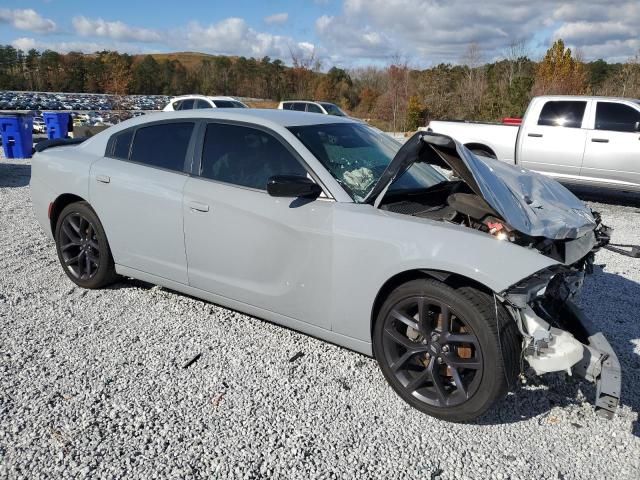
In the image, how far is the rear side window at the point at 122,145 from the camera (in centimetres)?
434

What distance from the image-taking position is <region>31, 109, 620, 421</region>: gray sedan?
2660 millimetres

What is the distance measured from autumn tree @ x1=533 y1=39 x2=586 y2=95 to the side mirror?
26872 mm

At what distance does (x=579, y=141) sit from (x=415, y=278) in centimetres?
752

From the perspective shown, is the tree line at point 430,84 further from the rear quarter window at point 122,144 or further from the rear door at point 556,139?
the rear quarter window at point 122,144

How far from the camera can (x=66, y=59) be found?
82.2 m

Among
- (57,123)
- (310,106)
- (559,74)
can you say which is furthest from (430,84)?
(57,123)

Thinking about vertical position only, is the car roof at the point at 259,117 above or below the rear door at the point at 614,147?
above

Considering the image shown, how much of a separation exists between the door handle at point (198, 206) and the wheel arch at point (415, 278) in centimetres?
143

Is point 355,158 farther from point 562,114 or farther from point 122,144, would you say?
point 562,114

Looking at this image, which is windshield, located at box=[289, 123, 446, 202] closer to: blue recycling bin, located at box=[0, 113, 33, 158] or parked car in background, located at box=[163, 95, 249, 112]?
blue recycling bin, located at box=[0, 113, 33, 158]

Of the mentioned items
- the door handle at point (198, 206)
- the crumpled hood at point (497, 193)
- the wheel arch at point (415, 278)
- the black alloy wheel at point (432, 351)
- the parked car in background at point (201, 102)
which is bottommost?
the black alloy wheel at point (432, 351)

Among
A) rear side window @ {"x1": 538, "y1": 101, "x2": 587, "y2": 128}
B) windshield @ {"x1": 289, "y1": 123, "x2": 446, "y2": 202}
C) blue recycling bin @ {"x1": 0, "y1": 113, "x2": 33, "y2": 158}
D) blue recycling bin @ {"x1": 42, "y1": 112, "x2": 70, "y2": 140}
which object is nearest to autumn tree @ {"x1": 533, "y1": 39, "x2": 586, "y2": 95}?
rear side window @ {"x1": 538, "y1": 101, "x2": 587, "y2": 128}

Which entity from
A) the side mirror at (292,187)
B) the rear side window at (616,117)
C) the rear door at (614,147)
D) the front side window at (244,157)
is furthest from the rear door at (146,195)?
the rear side window at (616,117)

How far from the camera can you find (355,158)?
3617mm
